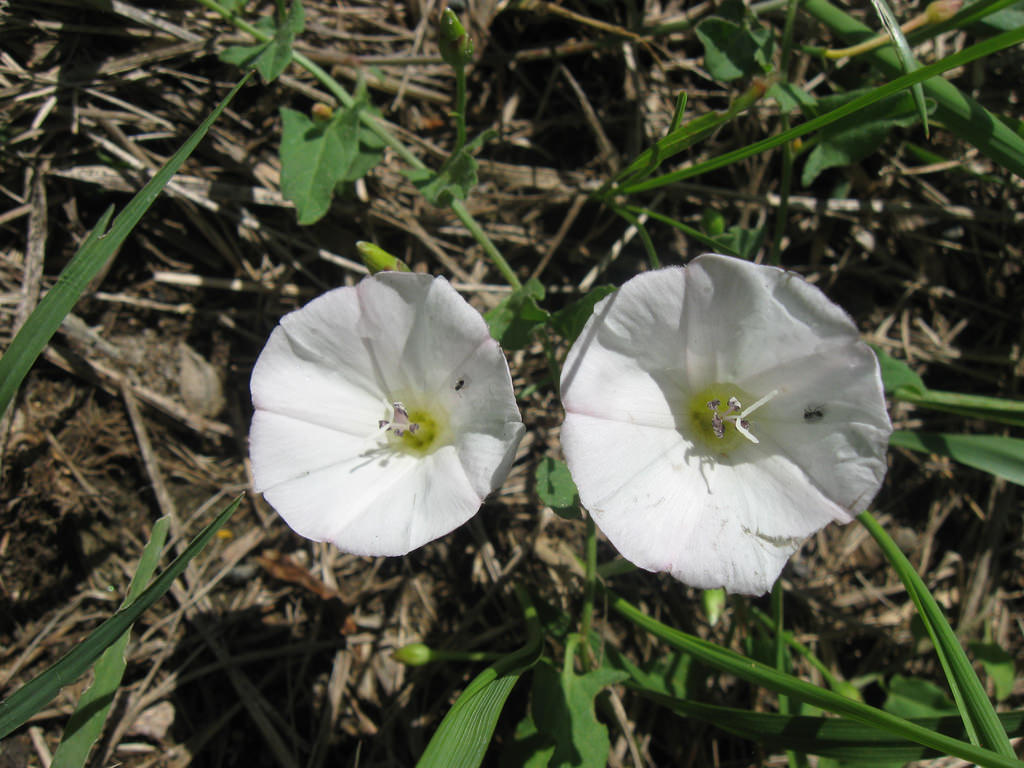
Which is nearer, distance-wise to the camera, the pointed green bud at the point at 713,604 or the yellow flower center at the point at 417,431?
the yellow flower center at the point at 417,431

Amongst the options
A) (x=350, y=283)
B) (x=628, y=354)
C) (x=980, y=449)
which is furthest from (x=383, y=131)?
(x=980, y=449)

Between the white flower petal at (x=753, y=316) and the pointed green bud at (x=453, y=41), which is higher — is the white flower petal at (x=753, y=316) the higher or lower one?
the lower one

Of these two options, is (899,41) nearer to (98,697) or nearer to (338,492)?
(338,492)

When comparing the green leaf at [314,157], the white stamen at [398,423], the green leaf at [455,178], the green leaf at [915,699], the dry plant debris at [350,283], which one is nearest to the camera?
the white stamen at [398,423]

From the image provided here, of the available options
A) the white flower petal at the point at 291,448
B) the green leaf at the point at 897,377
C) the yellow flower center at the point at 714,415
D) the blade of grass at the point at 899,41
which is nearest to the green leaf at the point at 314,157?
the white flower petal at the point at 291,448

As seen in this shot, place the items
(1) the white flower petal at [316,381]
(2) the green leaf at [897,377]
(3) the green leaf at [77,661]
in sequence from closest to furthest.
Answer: (3) the green leaf at [77,661] → (1) the white flower petal at [316,381] → (2) the green leaf at [897,377]

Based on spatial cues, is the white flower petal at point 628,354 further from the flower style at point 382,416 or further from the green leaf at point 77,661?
the green leaf at point 77,661

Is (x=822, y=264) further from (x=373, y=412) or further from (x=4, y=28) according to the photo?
(x=4, y=28)
